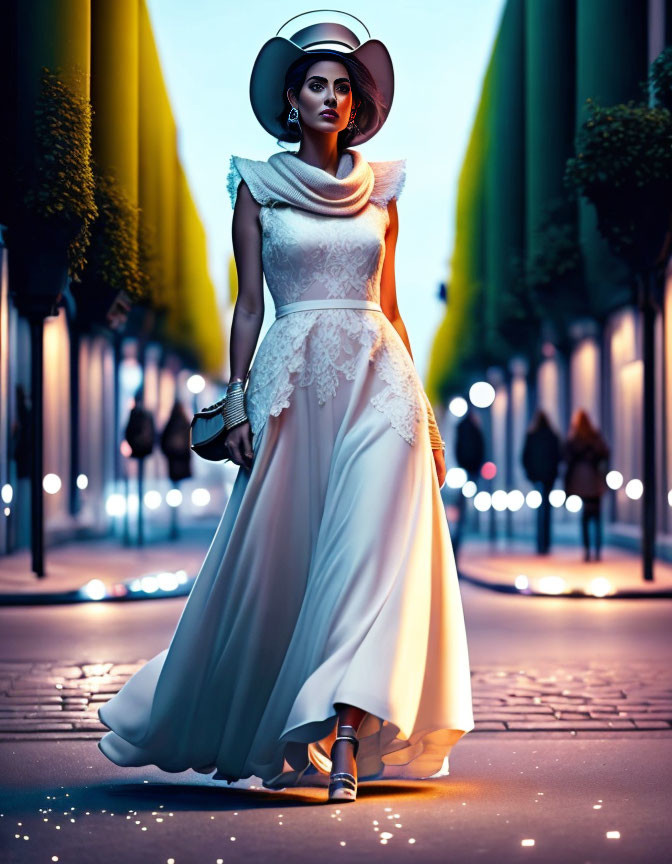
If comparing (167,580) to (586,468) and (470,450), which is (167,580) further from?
(470,450)

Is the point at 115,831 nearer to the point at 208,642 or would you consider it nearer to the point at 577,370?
the point at 208,642

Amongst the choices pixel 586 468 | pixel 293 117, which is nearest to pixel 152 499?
pixel 586 468

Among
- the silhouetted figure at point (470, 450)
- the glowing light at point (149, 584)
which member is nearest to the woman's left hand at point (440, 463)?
the glowing light at point (149, 584)

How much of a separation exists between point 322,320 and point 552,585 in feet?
30.7

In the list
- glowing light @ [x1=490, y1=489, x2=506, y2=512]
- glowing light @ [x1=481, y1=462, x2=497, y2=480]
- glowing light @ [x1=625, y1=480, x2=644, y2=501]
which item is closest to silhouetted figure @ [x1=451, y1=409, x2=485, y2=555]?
glowing light @ [x1=481, y1=462, x2=497, y2=480]

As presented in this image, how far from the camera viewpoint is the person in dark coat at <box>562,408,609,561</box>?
17.4m

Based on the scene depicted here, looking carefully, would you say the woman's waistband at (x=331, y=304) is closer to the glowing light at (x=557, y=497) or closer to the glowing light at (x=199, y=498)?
the glowing light at (x=557, y=497)

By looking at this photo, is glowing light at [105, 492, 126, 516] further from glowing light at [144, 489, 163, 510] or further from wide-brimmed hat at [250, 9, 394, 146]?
wide-brimmed hat at [250, 9, 394, 146]

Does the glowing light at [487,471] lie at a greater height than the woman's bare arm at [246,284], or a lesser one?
lesser

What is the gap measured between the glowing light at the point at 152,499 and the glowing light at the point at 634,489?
720cm

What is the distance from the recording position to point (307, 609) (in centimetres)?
478

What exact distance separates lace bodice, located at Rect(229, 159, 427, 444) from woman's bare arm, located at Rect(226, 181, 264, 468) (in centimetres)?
4

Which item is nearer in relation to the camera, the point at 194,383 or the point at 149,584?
the point at 149,584

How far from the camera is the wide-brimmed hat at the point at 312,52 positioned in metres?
5.12
